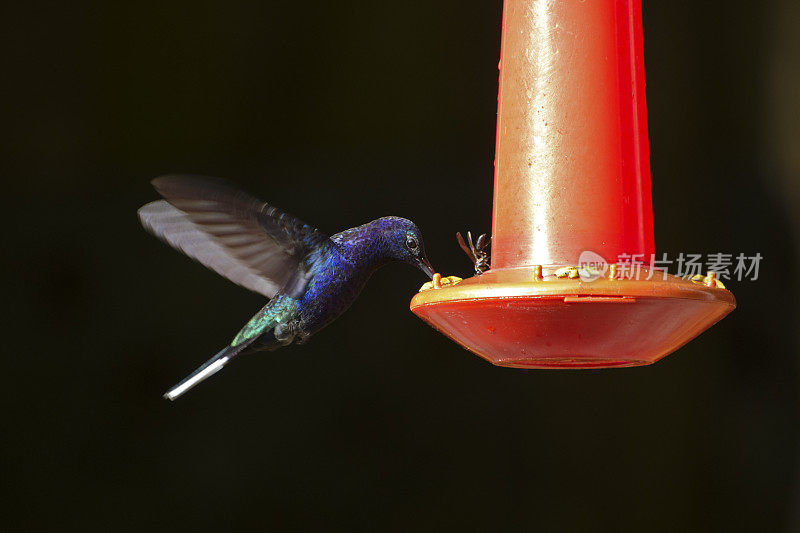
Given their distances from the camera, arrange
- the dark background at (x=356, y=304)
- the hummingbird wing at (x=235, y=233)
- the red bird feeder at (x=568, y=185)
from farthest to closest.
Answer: the dark background at (x=356, y=304)
the hummingbird wing at (x=235, y=233)
the red bird feeder at (x=568, y=185)

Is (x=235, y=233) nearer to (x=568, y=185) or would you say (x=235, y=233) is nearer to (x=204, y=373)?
(x=204, y=373)

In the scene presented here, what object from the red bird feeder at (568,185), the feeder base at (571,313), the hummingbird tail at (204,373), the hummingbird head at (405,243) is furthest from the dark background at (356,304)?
the feeder base at (571,313)

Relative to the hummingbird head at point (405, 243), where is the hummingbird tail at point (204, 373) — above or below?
below

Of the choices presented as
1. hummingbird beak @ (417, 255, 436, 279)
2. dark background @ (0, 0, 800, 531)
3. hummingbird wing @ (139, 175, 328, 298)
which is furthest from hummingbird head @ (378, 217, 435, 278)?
dark background @ (0, 0, 800, 531)

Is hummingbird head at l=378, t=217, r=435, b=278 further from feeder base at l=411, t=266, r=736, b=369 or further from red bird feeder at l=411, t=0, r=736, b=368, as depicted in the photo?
feeder base at l=411, t=266, r=736, b=369

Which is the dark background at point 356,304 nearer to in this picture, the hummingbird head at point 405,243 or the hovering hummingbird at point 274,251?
the hovering hummingbird at point 274,251

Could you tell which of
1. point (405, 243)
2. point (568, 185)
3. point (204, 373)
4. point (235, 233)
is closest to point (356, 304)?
point (204, 373)

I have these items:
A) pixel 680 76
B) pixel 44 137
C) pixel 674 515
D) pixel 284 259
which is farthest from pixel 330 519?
pixel 680 76
